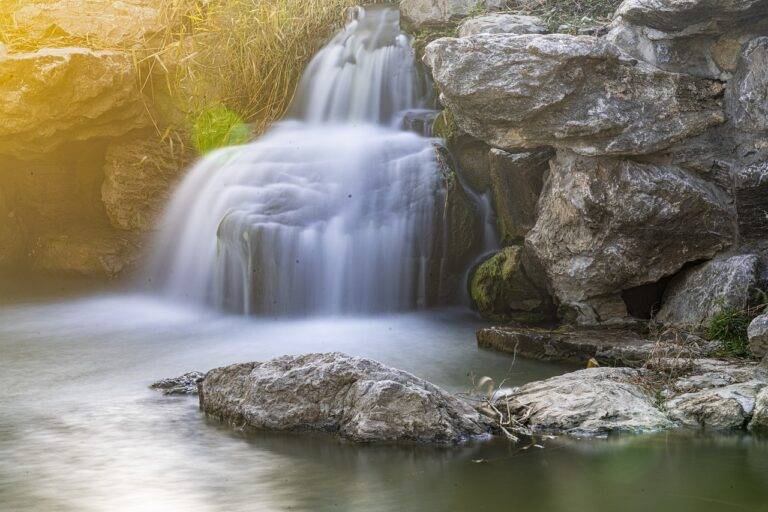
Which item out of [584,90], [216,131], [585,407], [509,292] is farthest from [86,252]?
[585,407]

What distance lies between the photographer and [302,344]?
7.65 metres

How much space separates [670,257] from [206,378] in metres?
3.75

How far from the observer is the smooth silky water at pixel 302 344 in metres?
4.14

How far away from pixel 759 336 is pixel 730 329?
0.75 m

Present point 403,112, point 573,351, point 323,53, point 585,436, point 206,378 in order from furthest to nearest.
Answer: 1. point 323,53
2. point 403,112
3. point 573,351
4. point 206,378
5. point 585,436

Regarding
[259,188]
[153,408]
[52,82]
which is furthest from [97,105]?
[153,408]

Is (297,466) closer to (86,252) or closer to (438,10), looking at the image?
(86,252)

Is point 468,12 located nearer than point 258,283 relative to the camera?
No

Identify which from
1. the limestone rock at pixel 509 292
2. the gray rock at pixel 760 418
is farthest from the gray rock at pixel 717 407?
the limestone rock at pixel 509 292

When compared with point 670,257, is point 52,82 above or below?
above

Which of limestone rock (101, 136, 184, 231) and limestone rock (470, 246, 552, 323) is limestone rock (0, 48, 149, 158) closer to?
limestone rock (101, 136, 184, 231)

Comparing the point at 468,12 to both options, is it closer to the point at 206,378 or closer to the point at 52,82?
the point at 52,82

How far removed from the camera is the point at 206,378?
560 cm

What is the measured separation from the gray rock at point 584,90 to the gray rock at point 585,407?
7.90ft
